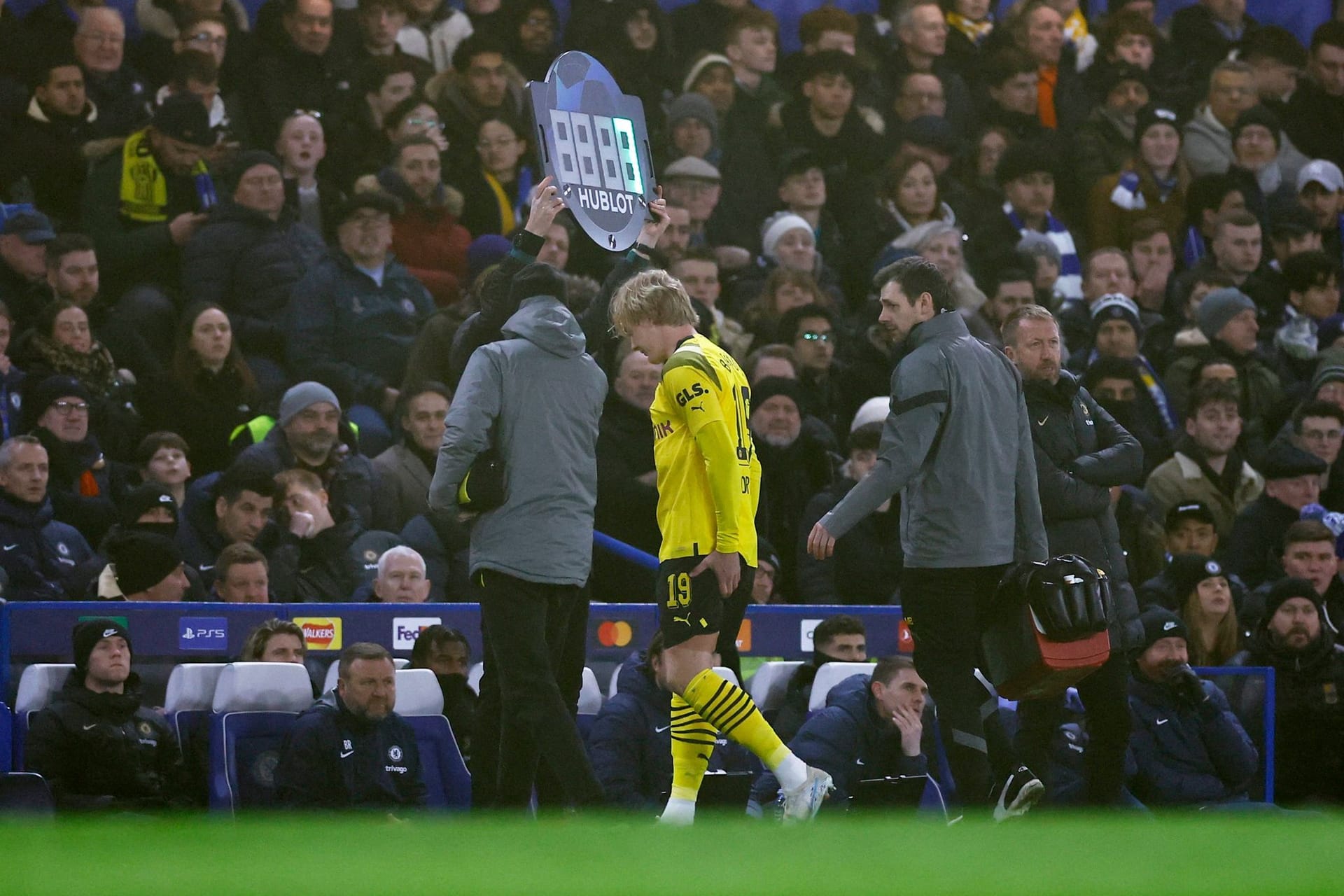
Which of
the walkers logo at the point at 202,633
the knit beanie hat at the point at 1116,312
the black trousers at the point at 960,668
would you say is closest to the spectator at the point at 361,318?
the walkers logo at the point at 202,633

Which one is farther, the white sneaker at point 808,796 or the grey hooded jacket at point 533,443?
the grey hooded jacket at point 533,443

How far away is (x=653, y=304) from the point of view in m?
7.88

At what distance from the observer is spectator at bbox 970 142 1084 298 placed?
51.8 feet

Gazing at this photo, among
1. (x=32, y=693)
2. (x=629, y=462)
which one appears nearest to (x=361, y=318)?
(x=629, y=462)

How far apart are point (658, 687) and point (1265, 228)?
8745 mm

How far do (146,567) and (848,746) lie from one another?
3.35 m

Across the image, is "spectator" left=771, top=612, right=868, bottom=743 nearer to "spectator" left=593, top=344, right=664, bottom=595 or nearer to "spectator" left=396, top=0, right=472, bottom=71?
"spectator" left=593, top=344, right=664, bottom=595

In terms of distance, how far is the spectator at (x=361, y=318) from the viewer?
12.8 metres

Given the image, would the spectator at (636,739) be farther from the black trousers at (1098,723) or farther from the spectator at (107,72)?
the spectator at (107,72)

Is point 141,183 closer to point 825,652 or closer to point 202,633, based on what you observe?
point 202,633

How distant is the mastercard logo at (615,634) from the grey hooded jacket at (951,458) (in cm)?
286

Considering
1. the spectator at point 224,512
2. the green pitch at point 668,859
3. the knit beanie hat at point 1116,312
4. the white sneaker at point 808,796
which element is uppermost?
the knit beanie hat at point 1116,312

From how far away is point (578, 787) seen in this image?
24.8 feet

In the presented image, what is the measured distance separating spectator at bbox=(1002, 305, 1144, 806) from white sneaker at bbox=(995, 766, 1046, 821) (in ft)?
2.10
